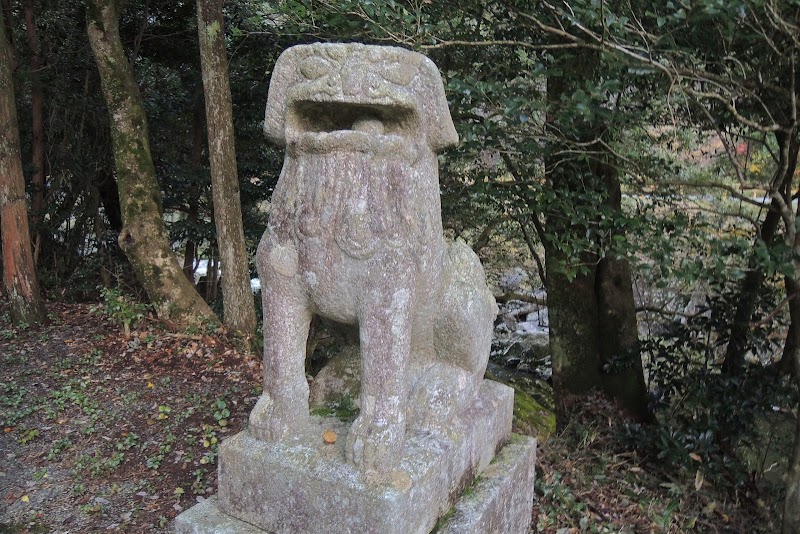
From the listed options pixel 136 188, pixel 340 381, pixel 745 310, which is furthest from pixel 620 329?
pixel 136 188

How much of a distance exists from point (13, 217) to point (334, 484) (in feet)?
17.1

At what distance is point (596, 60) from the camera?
398 centimetres

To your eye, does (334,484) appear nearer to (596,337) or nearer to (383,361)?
(383,361)

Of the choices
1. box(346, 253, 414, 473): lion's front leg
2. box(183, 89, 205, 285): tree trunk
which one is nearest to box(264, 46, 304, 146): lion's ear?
box(346, 253, 414, 473): lion's front leg

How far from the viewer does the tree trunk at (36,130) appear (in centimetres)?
694

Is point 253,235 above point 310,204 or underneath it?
underneath

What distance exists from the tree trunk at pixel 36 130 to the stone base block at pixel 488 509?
256 inches

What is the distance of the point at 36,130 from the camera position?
23.6 feet

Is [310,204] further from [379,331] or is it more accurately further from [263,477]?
[263,477]

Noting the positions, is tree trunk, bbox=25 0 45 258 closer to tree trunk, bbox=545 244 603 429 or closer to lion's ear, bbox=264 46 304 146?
tree trunk, bbox=545 244 603 429

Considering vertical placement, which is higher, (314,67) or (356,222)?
(314,67)

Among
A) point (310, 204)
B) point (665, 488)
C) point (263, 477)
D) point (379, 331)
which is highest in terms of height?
point (310, 204)

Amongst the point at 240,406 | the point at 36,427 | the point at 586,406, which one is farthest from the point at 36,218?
the point at 586,406

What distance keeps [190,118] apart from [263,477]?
23.3 ft
